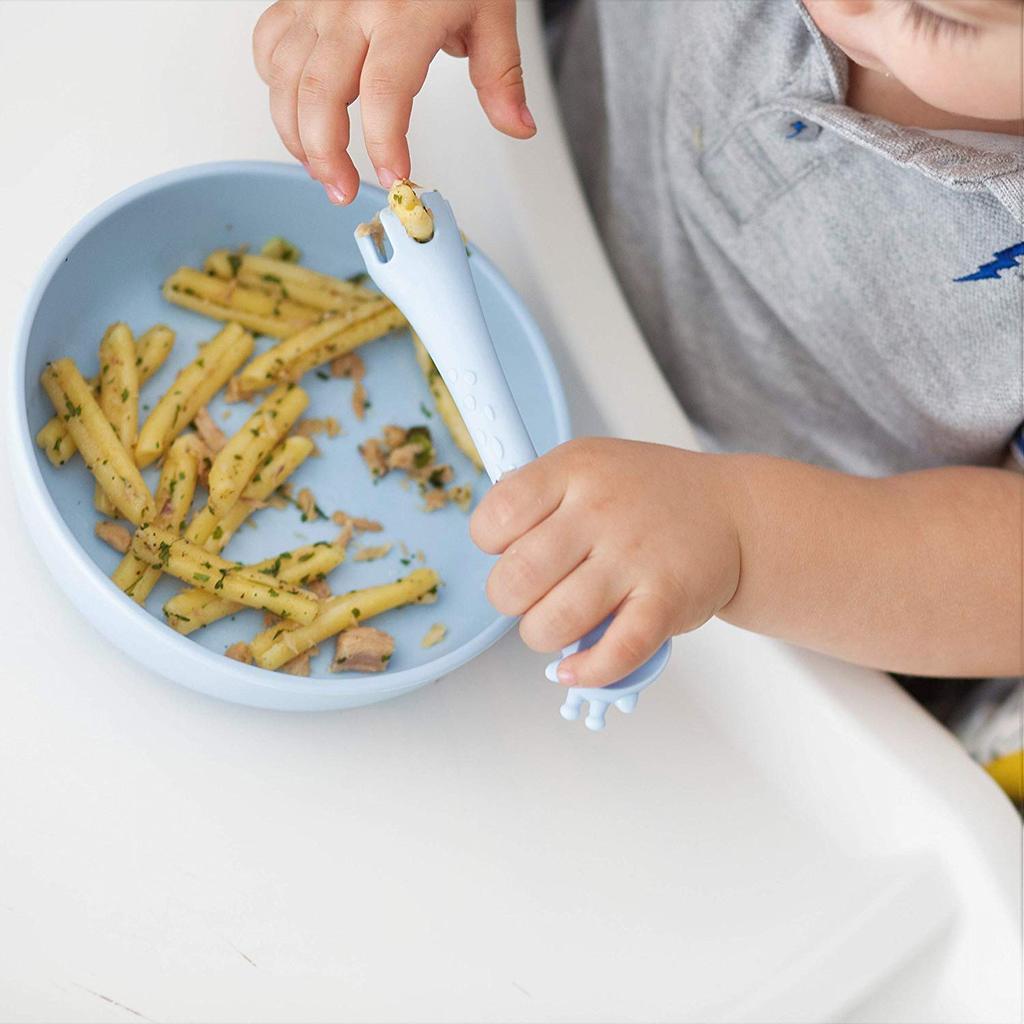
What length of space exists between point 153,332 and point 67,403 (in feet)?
0.22

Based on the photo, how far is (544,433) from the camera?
2.03 feet

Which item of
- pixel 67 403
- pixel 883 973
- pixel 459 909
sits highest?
pixel 67 403

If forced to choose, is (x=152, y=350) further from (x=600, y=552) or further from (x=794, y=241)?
(x=794, y=241)

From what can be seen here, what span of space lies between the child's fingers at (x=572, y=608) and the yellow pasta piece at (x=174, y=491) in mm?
175

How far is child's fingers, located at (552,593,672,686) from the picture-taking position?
474 millimetres

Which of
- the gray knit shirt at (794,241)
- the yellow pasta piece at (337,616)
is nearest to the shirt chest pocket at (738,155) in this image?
the gray knit shirt at (794,241)

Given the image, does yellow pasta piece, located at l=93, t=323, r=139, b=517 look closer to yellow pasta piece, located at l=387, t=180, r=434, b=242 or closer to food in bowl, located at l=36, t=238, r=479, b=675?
→ food in bowl, located at l=36, t=238, r=479, b=675

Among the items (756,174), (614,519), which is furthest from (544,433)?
(756,174)

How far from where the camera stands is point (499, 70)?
23.2 inches

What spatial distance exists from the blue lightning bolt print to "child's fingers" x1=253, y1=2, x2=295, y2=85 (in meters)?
0.39

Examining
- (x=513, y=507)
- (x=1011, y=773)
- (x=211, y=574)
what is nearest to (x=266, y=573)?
(x=211, y=574)

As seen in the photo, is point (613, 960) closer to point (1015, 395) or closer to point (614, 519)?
point (614, 519)

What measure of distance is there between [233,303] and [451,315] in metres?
0.18

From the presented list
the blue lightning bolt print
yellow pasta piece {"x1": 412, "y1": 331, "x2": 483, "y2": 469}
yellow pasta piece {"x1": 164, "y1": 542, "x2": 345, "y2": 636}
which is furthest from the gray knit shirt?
yellow pasta piece {"x1": 164, "y1": 542, "x2": 345, "y2": 636}
